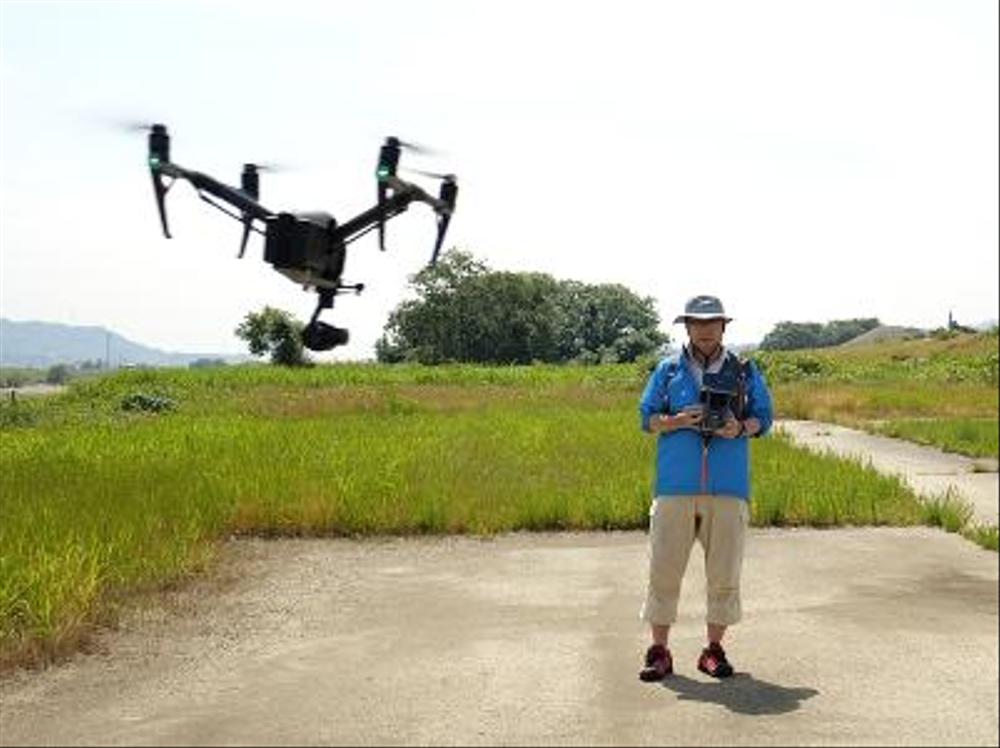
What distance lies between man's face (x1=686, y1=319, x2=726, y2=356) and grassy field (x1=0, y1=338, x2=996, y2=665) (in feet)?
5.39

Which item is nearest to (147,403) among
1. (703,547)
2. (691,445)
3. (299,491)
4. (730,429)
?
(299,491)

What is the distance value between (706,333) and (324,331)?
65.7 inches

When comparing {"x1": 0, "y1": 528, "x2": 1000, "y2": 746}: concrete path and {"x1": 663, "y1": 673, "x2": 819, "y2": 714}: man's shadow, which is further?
{"x1": 663, "y1": 673, "x2": 819, "y2": 714}: man's shadow

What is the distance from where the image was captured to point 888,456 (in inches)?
586

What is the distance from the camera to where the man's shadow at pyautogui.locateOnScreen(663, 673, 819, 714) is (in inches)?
181

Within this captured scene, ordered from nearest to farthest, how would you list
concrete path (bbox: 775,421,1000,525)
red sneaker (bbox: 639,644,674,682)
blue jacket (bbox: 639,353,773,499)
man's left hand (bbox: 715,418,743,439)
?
man's left hand (bbox: 715,418,743,439)
blue jacket (bbox: 639,353,773,499)
red sneaker (bbox: 639,644,674,682)
concrete path (bbox: 775,421,1000,525)

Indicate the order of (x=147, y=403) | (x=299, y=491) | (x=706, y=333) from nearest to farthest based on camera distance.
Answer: (x=706, y=333)
(x=299, y=491)
(x=147, y=403)

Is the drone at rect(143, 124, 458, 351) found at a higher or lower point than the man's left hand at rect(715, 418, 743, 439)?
higher

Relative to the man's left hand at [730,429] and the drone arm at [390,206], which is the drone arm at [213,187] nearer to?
the drone arm at [390,206]

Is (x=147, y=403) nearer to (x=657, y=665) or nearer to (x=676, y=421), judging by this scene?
(x=657, y=665)

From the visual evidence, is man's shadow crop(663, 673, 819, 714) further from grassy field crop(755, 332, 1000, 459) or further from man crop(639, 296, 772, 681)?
grassy field crop(755, 332, 1000, 459)

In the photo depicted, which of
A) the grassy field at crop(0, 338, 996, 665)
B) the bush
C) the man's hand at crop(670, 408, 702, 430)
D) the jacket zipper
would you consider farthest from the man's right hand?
the bush

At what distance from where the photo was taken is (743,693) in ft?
15.8

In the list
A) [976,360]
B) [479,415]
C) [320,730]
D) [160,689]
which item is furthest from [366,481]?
[479,415]
